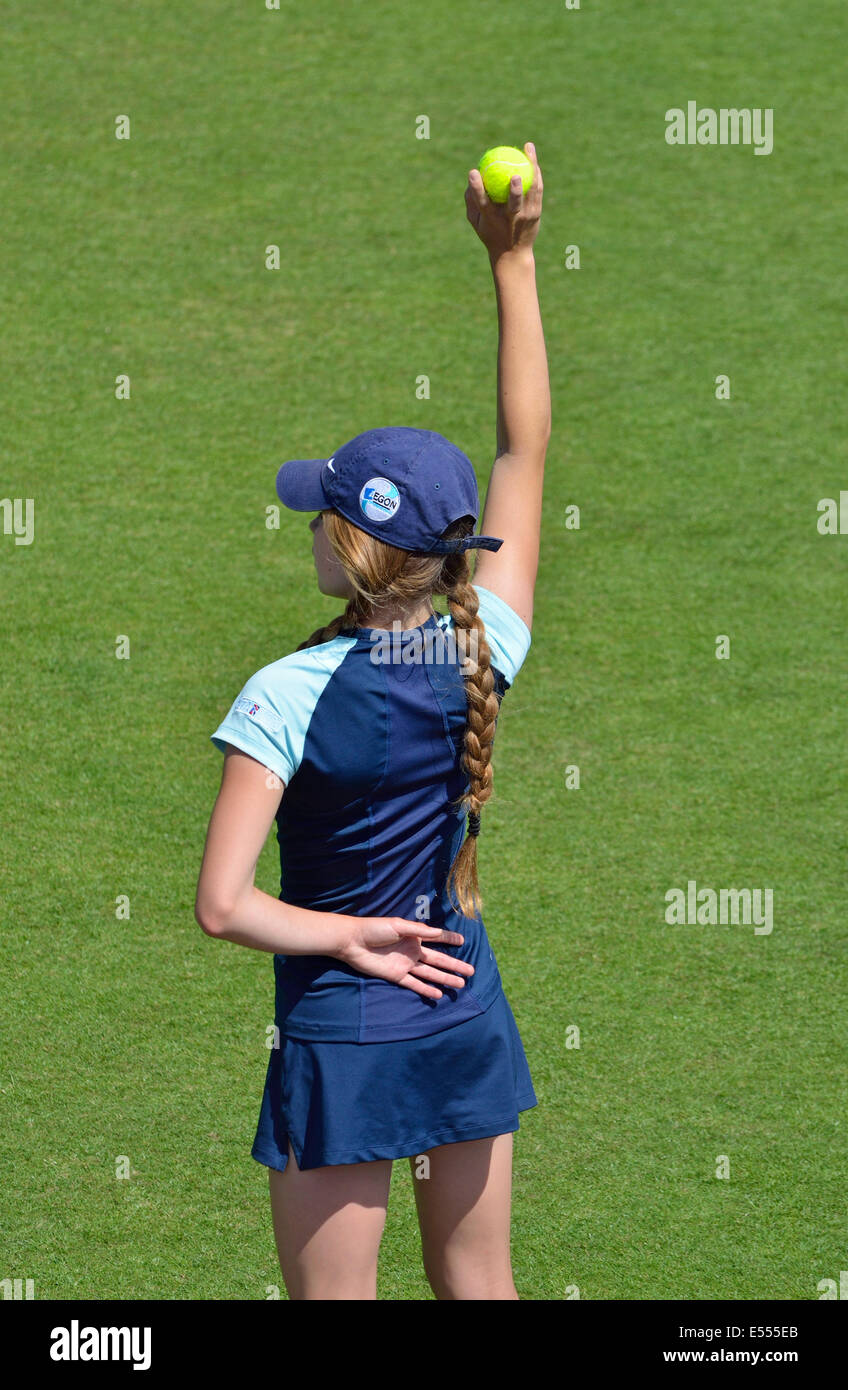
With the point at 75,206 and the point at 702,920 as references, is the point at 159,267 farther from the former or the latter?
the point at 702,920

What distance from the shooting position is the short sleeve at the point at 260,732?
289 cm

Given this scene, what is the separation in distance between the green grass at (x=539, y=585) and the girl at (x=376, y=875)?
5.56 feet

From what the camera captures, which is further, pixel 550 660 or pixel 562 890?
pixel 550 660

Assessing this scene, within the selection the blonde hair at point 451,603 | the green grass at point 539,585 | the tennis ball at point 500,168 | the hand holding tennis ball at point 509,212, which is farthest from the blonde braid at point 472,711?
the green grass at point 539,585

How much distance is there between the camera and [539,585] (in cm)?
864

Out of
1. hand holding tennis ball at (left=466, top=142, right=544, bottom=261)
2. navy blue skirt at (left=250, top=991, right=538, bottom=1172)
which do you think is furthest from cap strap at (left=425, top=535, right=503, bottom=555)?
navy blue skirt at (left=250, top=991, right=538, bottom=1172)

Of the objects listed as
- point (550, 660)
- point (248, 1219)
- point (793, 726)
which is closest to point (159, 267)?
point (550, 660)

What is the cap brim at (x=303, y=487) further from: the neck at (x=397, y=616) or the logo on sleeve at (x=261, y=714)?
the logo on sleeve at (x=261, y=714)

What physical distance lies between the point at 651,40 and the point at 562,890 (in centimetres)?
943

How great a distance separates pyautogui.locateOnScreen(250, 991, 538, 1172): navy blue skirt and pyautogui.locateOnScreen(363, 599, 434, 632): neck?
0.75m

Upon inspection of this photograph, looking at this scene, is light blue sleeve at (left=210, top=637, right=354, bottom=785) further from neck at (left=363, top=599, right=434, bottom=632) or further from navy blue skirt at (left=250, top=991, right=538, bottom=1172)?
navy blue skirt at (left=250, top=991, right=538, bottom=1172)

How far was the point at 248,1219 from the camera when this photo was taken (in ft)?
16.2

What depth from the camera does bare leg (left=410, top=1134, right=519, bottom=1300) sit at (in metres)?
3.24

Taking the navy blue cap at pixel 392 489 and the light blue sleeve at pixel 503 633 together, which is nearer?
the navy blue cap at pixel 392 489
